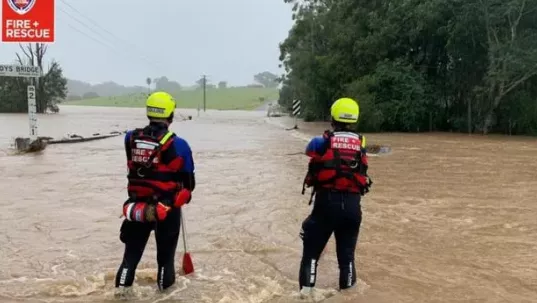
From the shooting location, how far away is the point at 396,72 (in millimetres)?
31875

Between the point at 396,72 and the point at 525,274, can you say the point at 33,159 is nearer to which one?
the point at 525,274

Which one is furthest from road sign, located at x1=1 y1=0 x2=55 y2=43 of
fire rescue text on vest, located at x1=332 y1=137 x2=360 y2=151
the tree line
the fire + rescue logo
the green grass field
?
the green grass field

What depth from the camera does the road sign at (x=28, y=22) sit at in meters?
18.2

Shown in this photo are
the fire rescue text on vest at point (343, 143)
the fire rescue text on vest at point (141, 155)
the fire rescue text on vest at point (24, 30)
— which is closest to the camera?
the fire rescue text on vest at point (141, 155)

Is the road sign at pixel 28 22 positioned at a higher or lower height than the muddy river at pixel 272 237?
higher

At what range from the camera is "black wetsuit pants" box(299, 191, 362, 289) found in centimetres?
502

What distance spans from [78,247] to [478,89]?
86.5 ft

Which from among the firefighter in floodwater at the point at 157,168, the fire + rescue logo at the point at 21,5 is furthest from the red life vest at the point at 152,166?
the fire + rescue logo at the point at 21,5

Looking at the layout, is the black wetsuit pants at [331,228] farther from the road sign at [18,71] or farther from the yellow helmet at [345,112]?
the road sign at [18,71]

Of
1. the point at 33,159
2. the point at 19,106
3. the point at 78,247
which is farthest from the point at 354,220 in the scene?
the point at 19,106

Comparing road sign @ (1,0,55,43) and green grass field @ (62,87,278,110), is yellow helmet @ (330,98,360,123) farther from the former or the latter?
green grass field @ (62,87,278,110)

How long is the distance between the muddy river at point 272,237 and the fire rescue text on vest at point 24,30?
5.38 metres

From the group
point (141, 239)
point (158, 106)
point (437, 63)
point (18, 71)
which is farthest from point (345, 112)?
point (437, 63)

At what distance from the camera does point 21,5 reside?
59.8 feet
